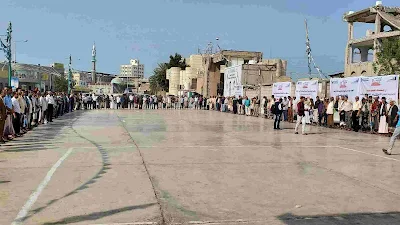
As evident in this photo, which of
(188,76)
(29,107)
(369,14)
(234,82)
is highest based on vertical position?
(369,14)

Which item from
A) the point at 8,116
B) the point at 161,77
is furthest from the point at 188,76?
the point at 8,116

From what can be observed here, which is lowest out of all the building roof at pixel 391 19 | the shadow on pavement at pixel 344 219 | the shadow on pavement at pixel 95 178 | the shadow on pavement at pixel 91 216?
the shadow on pavement at pixel 344 219

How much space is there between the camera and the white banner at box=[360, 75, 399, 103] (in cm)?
1777

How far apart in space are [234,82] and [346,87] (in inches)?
911

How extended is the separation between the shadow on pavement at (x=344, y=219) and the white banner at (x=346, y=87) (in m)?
15.2

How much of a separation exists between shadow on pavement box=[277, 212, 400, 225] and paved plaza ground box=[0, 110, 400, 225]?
13 millimetres

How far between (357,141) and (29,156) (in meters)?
10.9

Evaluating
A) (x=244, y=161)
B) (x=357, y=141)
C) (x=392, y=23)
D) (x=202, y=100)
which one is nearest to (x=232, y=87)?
(x=202, y=100)

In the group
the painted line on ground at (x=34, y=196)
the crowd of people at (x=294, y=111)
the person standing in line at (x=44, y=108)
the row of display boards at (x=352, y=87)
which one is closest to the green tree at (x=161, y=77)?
the crowd of people at (x=294, y=111)

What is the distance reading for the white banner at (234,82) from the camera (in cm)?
4066

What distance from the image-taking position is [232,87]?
43.5 m

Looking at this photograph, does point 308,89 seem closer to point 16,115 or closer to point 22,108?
point 22,108

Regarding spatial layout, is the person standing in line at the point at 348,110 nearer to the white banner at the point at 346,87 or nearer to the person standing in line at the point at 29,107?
the white banner at the point at 346,87

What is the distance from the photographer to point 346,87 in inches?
829
